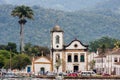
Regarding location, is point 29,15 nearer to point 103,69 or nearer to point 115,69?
point 103,69

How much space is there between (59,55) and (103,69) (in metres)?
14.0

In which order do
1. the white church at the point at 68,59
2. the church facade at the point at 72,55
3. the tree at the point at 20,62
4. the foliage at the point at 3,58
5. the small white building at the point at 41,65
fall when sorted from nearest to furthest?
the small white building at the point at 41,65, the white church at the point at 68,59, the church facade at the point at 72,55, the tree at the point at 20,62, the foliage at the point at 3,58

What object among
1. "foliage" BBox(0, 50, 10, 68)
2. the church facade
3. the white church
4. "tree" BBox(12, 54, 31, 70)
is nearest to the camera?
the white church

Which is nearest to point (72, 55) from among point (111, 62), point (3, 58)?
point (111, 62)

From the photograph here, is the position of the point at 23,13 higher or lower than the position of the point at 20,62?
higher

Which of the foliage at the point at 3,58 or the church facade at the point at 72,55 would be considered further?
the foliage at the point at 3,58

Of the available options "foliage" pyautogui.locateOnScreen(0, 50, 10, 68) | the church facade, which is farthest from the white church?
"foliage" pyautogui.locateOnScreen(0, 50, 10, 68)

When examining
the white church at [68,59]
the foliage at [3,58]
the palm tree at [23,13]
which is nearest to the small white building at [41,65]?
the white church at [68,59]

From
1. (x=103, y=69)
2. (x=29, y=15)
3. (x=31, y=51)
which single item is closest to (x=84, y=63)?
(x=103, y=69)

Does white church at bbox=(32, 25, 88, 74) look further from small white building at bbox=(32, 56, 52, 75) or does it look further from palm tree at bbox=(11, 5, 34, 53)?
palm tree at bbox=(11, 5, 34, 53)

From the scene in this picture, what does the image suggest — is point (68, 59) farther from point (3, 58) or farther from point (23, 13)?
point (23, 13)

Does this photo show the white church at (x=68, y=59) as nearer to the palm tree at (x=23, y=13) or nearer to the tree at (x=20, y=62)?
the tree at (x=20, y=62)

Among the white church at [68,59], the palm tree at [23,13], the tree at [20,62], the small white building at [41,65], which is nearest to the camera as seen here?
the small white building at [41,65]

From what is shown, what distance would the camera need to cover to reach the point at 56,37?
130m
